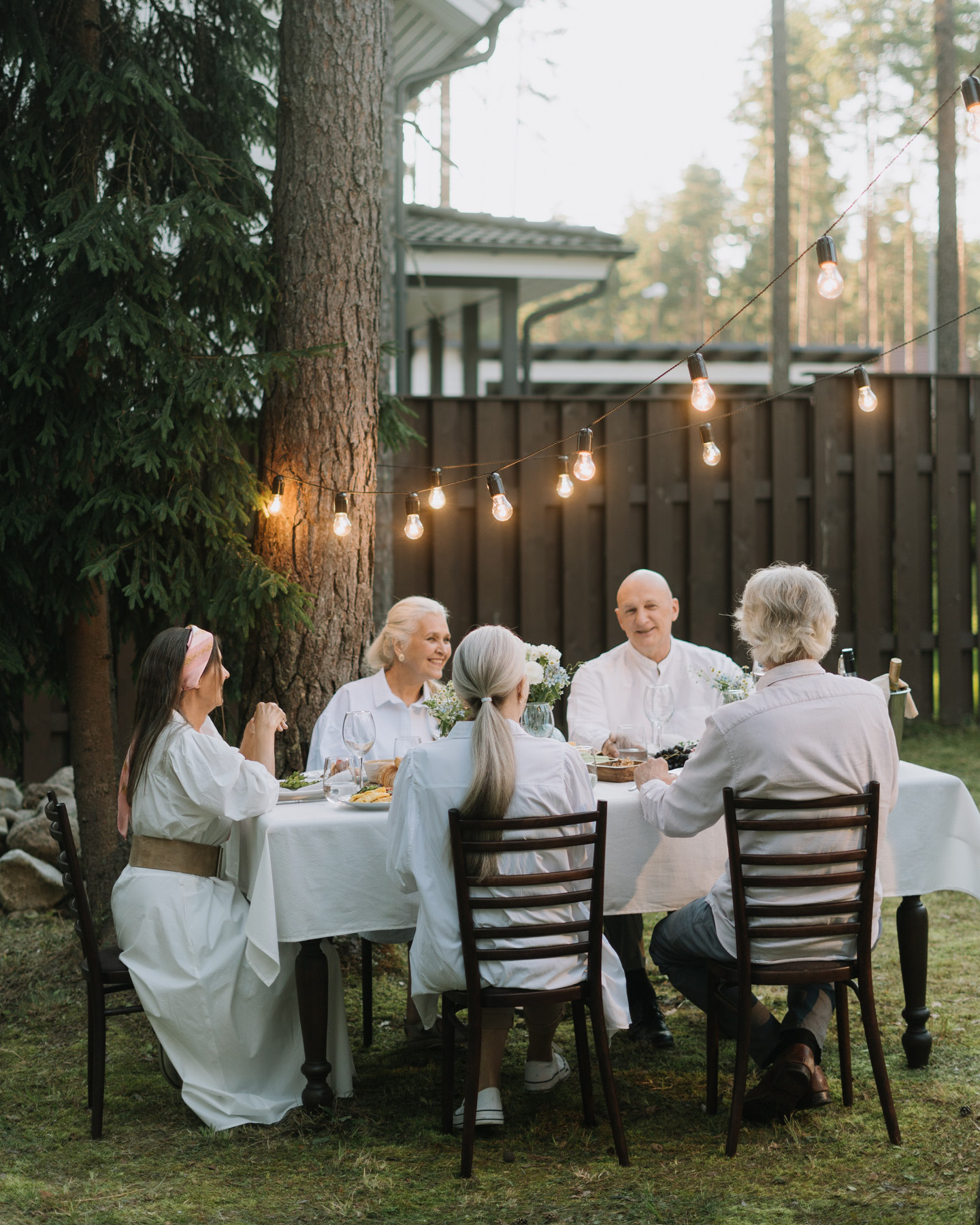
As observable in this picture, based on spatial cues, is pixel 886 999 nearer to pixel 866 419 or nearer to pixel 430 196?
pixel 866 419

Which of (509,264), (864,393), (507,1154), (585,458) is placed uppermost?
(509,264)

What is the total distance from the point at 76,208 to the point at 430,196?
46.4ft

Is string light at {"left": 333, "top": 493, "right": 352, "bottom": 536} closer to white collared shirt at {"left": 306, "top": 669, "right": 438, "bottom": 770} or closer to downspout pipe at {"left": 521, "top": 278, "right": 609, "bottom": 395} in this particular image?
white collared shirt at {"left": 306, "top": 669, "right": 438, "bottom": 770}

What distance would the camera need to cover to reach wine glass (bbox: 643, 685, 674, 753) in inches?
156

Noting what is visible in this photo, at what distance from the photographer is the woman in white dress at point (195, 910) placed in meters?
3.35

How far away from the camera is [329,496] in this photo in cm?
492

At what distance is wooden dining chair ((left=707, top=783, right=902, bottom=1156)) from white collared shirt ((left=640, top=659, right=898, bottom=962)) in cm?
3

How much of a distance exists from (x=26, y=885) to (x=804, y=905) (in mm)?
4050

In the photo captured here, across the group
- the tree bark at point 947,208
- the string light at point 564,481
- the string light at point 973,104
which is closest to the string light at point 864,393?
the string light at point 564,481

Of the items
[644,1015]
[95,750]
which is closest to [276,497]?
[95,750]

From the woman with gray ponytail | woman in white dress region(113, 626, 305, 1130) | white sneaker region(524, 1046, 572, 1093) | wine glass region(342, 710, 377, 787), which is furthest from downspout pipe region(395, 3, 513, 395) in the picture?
white sneaker region(524, 1046, 572, 1093)

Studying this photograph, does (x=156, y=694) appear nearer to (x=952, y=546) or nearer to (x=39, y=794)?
(x=39, y=794)

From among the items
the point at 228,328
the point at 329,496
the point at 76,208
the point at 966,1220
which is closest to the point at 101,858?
the point at 329,496

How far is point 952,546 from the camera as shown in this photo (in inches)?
339
